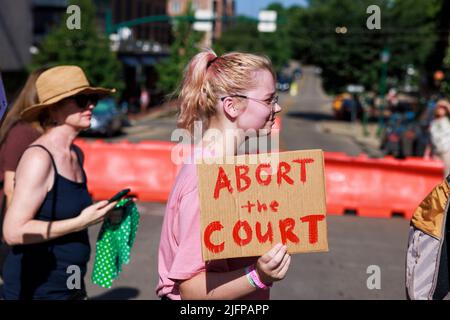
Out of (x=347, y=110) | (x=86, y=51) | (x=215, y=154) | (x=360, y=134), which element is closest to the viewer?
(x=215, y=154)

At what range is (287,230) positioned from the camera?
6.54 ft

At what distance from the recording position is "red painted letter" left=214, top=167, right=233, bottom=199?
1.95m

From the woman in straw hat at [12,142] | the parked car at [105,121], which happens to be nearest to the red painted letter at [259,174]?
the woman in straw hat at [12,142]

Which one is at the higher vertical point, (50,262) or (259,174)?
(259,174)

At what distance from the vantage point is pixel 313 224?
6.62ft

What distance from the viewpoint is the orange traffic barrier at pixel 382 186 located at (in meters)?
10.2

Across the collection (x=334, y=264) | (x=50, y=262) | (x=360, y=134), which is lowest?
(x=360, y=134)

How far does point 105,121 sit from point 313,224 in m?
22.6

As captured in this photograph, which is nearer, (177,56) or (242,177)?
(242,177)

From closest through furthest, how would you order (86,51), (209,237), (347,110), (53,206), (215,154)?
(209,237) → (215,154) → (53,206) → (86,51) → (347,110)

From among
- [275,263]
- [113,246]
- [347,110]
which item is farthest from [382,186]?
[347,110]

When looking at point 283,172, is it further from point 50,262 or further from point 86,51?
point 86,51
